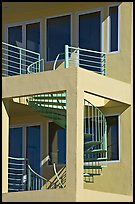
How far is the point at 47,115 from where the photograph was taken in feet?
79.1

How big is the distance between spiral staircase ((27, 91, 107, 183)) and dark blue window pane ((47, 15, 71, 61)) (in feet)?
6.62

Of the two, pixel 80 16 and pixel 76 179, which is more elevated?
pixel 80 16

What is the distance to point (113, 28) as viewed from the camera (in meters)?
24.5

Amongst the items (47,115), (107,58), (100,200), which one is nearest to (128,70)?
(107,58)

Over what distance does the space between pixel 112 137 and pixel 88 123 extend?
74 centimetres

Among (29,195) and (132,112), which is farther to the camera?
(132,112)

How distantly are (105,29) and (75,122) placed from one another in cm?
393

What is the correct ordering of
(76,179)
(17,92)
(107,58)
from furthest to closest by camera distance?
(107,58) → (17,92) → (76,179)

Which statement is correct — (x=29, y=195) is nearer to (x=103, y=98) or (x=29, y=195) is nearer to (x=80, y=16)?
(x=103, y=98)

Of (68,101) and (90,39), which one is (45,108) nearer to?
(68,101)

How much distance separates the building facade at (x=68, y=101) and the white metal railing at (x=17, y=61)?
0.10 feet

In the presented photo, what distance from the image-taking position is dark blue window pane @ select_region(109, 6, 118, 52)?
24422 mm

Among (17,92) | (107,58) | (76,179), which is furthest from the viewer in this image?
(107,58)

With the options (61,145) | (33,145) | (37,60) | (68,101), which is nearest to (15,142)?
(33,145)
